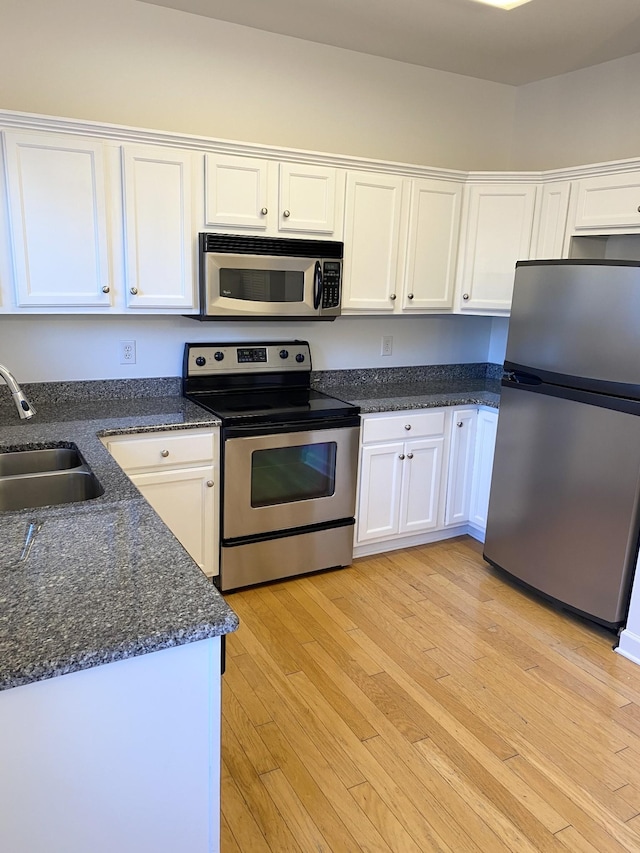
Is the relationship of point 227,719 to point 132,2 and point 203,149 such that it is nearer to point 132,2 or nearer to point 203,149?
point 203,149

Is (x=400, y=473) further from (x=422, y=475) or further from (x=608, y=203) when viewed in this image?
(x=608, y=203)

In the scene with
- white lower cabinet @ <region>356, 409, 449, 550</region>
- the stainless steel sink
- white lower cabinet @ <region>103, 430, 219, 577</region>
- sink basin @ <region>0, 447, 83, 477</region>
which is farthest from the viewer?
white lower cabinet @ <region>356, 409, 449, 550</region>

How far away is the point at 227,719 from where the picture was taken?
2.17 m

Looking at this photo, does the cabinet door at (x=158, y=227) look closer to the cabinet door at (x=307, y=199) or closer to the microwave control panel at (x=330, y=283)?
the cabinet door at (x=307, y=199)

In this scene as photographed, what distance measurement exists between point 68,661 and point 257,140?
2823 mm

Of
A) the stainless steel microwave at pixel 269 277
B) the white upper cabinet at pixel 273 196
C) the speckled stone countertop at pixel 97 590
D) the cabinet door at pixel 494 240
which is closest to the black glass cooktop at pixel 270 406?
the stainless steel microwave at pixel 269 277

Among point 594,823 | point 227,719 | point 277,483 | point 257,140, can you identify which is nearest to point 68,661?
point 227,719

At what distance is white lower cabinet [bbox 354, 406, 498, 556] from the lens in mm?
3289

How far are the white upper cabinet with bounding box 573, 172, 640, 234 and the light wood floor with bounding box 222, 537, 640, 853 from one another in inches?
73.6

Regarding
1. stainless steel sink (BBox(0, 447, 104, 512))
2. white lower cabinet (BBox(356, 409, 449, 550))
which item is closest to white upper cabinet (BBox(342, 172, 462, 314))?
white lower cabinet (BBox(356, 409, 449, 550))

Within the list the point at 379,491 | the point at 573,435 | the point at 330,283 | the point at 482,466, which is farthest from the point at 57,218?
the point at 482,466

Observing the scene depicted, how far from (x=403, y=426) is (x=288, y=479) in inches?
28.1

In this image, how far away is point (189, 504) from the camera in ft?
9.25

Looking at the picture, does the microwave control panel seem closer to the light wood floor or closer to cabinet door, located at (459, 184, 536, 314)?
cabinet door, located at (459, 184, 536, 314)
